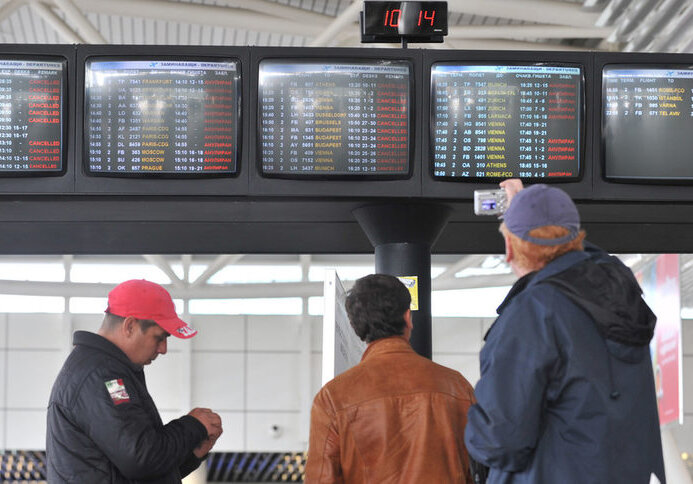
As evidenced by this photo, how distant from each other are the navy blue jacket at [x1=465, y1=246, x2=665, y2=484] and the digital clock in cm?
212

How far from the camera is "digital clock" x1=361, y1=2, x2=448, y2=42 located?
4227 mm

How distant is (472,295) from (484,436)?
19.3m

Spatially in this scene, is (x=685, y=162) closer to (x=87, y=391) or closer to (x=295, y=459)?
(x=87, y=391)

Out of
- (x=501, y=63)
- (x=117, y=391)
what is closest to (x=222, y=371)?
(x=501, y=63)

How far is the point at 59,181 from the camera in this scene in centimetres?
407

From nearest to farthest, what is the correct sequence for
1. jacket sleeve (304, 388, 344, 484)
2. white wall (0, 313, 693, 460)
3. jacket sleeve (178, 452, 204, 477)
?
jacket sleeve (304, 388, 344, 484) → jacket sleeve (178, 452, 204, 477) → white wall (0, 313, 693, 460)

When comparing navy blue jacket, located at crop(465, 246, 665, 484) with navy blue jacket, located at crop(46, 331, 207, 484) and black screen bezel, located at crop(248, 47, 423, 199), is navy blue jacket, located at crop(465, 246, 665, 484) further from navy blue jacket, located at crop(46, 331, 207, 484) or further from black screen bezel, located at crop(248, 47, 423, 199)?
black screen bezel, located at crop(248, 47, 423, 199)

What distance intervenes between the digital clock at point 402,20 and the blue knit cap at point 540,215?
1949 mm

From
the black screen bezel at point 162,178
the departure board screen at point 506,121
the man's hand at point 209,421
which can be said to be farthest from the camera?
the departure board screen at point 506,121

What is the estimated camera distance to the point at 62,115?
411cm

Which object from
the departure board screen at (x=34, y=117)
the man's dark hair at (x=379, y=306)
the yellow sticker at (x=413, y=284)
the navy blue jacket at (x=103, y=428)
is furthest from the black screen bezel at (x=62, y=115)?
the man's dark hair at (x=379, y=306)

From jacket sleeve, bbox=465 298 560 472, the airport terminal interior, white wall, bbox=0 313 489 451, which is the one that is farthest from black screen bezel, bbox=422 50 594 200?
white wall, bbox=0 313 489 451

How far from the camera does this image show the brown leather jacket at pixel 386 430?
2.85m

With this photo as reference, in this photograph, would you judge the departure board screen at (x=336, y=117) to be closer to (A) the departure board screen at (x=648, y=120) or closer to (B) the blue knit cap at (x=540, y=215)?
(A) the departure board screen at (x=648, y=120)
